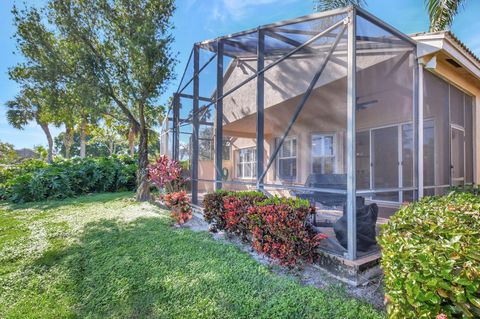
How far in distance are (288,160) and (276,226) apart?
4.66m

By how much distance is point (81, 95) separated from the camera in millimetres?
7734

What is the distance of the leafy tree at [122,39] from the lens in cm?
769

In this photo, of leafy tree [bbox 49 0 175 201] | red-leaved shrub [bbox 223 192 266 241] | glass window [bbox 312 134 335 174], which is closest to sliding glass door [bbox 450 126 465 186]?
glass window [bbox 312 134 335 174]

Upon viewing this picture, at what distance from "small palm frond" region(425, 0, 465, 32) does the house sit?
17.9ft

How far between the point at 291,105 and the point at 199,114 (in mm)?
2767

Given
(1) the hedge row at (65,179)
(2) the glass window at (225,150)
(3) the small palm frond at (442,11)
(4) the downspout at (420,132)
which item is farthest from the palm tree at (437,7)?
(1) the hedge row at (65,179)

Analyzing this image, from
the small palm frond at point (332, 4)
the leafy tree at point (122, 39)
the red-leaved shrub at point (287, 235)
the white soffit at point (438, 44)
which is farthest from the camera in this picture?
the small palm frond at point (332, 4)

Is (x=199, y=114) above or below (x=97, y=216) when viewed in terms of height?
above

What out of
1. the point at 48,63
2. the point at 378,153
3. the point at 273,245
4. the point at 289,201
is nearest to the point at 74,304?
the point at 273,245

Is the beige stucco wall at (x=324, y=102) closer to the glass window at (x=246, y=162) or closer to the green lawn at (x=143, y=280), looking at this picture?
the glass window at (x=246, y=162)

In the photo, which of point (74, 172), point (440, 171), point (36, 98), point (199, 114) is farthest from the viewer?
point (74, 172)

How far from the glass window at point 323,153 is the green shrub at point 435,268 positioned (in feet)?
13.7

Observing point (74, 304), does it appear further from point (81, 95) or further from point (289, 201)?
point (81, 95)

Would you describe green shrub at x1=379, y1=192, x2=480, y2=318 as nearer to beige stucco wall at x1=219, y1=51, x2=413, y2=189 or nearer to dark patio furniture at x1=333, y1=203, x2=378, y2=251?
dark patio furniture at x1=333, y1=203, x2=378, y2=251
